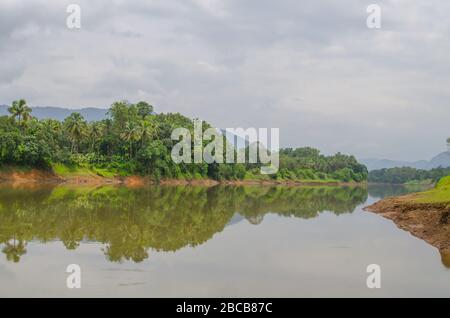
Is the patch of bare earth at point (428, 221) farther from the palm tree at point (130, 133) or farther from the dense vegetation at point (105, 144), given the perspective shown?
the palm tree at point (130, 133)

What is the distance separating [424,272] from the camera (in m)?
14.8

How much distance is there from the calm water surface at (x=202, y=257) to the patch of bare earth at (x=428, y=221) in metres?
0.65

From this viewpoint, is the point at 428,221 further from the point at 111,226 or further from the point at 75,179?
the point at 75,179

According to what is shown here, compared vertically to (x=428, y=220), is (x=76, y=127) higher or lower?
higher

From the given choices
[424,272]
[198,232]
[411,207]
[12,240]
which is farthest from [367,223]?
[12,240]

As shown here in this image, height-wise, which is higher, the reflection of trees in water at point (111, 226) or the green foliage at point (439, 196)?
the green foliage at point (439, 196)

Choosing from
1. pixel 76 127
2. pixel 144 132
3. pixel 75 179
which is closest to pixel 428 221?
pixel 75 179

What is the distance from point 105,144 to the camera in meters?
88.0

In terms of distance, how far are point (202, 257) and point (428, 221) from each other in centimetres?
1462

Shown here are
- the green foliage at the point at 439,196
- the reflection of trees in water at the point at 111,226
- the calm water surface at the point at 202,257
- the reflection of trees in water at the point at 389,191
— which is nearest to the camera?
the calm water surface at the point at 202,257

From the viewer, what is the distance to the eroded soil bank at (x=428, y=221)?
66.2ft

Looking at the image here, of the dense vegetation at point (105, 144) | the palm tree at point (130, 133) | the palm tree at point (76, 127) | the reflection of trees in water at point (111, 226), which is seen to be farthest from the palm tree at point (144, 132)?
the reflection of trees in water at point (111, 226)

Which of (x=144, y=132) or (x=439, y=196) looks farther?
(x=144, y=132)

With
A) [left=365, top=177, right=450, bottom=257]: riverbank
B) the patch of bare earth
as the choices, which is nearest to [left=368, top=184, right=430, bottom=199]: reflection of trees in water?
[left=365, top=177, right=450, bottom=257]: riverbank
